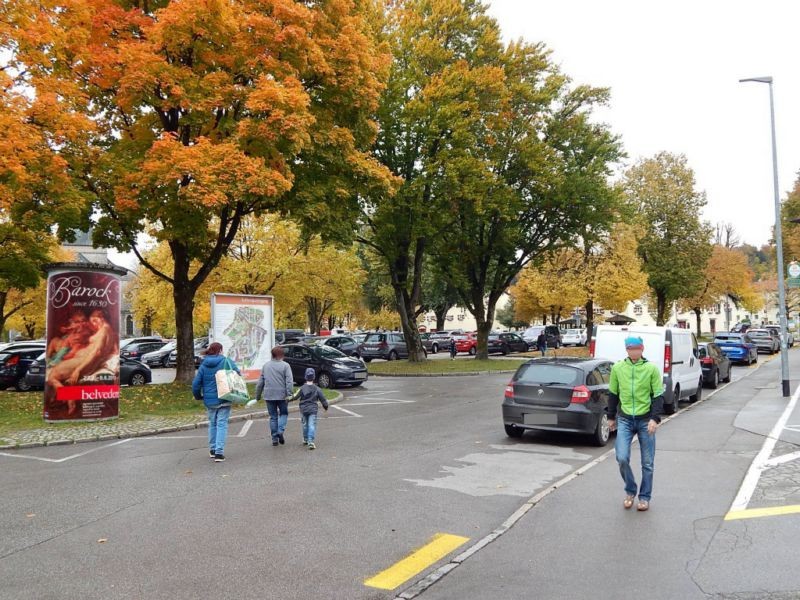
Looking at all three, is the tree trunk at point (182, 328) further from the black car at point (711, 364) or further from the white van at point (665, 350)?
the black car at point (711, 364)

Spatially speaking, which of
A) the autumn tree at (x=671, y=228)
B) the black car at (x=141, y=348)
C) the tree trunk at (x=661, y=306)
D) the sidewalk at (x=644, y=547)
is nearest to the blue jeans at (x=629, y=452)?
the sidewalk at (x=644, y=547)

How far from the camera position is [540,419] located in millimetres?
10672

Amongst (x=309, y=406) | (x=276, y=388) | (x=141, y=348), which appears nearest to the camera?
(x=309, y=406)

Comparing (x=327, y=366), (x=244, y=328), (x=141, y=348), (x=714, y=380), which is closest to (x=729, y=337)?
(x=714, y=380)

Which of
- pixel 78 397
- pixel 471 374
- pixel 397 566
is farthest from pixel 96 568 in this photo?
pixel 471 374

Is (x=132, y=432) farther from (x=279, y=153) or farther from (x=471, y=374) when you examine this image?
(x=471, y=374)

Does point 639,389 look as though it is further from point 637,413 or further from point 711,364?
point 711,364

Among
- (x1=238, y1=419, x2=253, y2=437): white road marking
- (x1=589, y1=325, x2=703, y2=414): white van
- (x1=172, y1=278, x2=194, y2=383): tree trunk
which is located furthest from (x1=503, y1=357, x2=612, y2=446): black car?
(x1=172, y1=278, x2=194, y2=383): tree trunk

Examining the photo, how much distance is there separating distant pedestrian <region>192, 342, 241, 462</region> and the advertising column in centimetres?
500

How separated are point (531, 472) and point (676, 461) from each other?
7.47 feet

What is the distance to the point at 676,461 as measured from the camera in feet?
30.3

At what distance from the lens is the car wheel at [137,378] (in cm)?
2518

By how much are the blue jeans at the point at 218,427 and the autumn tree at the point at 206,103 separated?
21.7 ft

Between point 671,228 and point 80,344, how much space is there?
4710 cm
